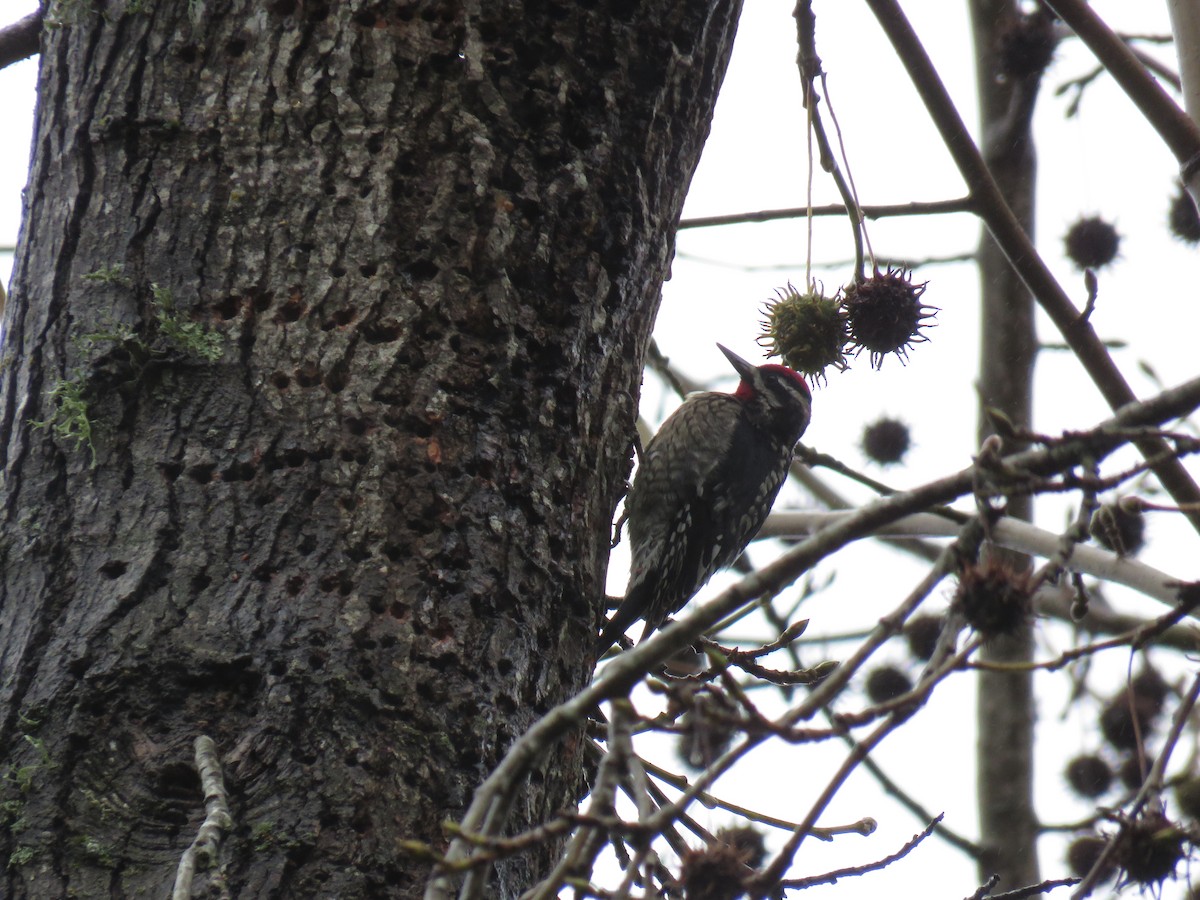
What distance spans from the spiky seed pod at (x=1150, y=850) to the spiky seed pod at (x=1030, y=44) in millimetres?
4903

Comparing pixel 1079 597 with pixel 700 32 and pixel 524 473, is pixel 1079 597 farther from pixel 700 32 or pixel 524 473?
pixel 700 32

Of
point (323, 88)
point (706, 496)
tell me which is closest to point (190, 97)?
point (323, 88)

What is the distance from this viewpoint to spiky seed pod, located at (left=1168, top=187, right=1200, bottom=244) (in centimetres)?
467

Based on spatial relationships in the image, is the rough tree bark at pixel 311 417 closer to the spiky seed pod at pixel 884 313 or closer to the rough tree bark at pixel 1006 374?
the spiky seed pod at pixel 884 313

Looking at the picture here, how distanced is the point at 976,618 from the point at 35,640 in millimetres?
1402

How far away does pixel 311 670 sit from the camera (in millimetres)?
2045

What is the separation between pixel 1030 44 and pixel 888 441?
192 cm

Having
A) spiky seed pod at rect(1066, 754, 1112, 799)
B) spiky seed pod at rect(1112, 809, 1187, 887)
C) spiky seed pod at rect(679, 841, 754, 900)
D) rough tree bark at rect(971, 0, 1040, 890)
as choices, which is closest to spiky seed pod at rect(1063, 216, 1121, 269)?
rough tree bark at rect(971, 0, 1040, 890)

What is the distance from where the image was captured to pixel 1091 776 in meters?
5.75

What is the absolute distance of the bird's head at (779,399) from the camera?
5379 millimetres

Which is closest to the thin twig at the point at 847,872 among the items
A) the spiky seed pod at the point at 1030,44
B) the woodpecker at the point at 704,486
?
the woodpecker at the point at 704,486

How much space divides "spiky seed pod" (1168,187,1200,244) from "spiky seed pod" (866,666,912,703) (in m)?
2.38

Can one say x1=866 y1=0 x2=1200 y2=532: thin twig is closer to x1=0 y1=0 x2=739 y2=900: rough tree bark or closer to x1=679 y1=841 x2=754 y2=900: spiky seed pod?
x1=0 y1=0 x2=739 y2=900: rough tree bark

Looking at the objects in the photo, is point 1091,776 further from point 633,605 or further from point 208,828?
point 208,828
